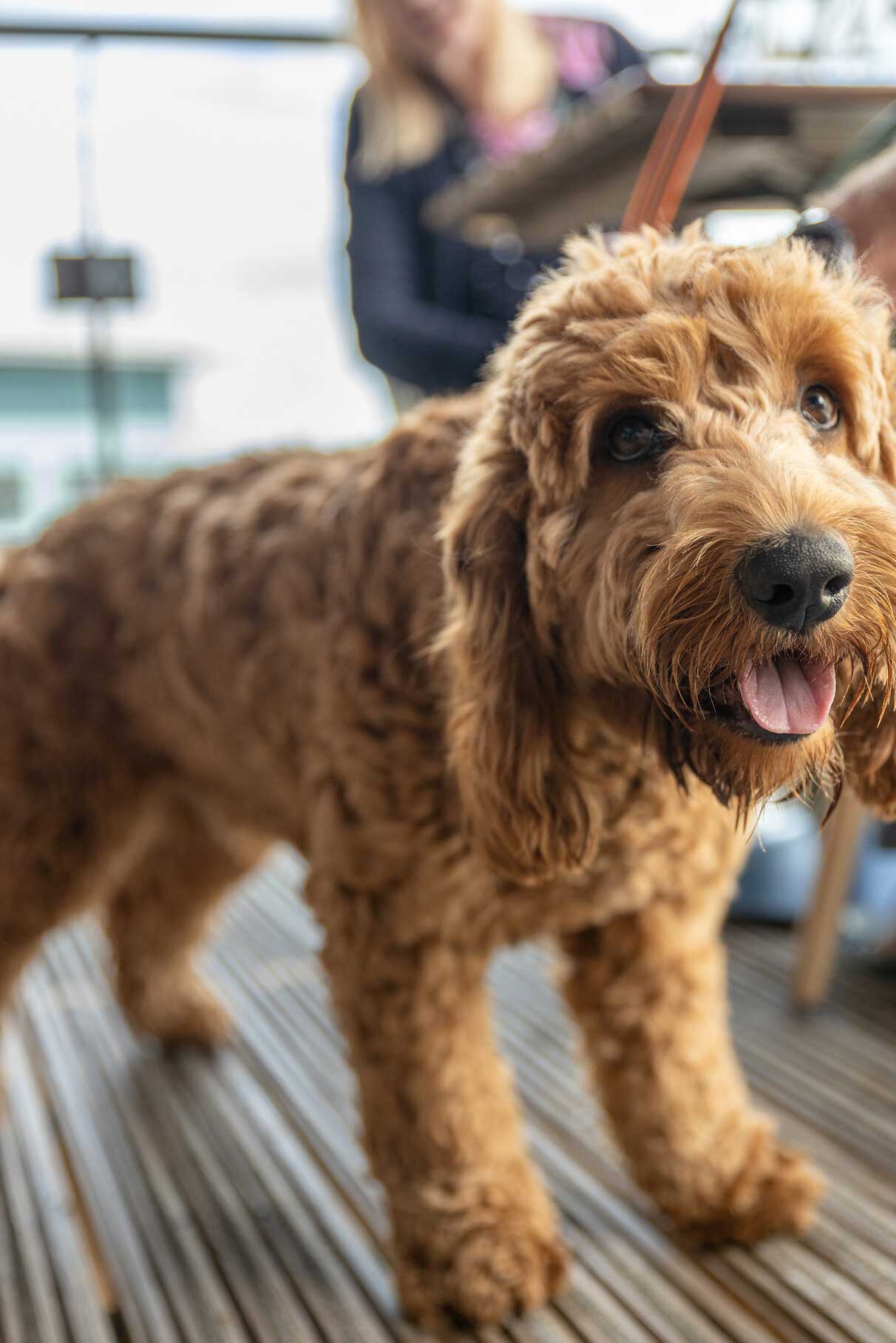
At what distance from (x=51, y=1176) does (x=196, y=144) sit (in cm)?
660

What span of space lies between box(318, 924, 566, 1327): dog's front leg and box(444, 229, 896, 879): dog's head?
27 cm

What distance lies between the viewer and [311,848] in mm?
1503

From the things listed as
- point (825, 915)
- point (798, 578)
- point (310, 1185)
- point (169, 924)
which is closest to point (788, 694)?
point (798, 578)

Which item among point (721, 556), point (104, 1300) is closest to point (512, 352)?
point (721, 556)

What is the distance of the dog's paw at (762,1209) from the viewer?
154 cm

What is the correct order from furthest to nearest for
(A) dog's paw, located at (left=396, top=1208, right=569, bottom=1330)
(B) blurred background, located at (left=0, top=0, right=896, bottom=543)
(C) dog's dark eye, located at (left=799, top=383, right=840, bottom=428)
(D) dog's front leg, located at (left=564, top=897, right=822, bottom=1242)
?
1. (B) blurred background, located at (left=0, top=0, right=896, bottom=543)
2. (D) dog's front leg, located at (left=564, top=897, right=822, bottom=1242)
3. (A) dog's paw, located at (left=396, top=1208, right=569, bottom=1330)
4. (C) dog's dark eye, located at (left=799, top=383, right=840, bottom=428)

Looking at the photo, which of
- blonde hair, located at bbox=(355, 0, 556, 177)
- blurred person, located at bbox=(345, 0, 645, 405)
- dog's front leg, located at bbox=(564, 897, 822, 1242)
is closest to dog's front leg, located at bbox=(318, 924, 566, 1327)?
dog's front leg, located at bbox=(564, 897, 822, 1242)

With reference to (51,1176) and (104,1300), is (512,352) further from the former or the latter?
(51,1176)

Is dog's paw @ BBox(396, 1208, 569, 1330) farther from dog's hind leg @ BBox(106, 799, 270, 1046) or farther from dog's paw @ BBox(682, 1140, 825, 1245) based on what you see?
dog's hind leg @ BBox(106, 799, 270, 1046)

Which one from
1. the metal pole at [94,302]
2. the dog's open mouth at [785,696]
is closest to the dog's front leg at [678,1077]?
the dog's open mouth at [785,696]

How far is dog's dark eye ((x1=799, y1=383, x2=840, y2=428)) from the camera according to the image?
1.14m

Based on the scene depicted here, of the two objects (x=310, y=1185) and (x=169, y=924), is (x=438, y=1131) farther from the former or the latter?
(x=169, y=924)

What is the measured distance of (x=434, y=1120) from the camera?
4.69 feet

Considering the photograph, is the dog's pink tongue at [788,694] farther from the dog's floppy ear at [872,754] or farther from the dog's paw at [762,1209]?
the dog's paw at [762,1209]
